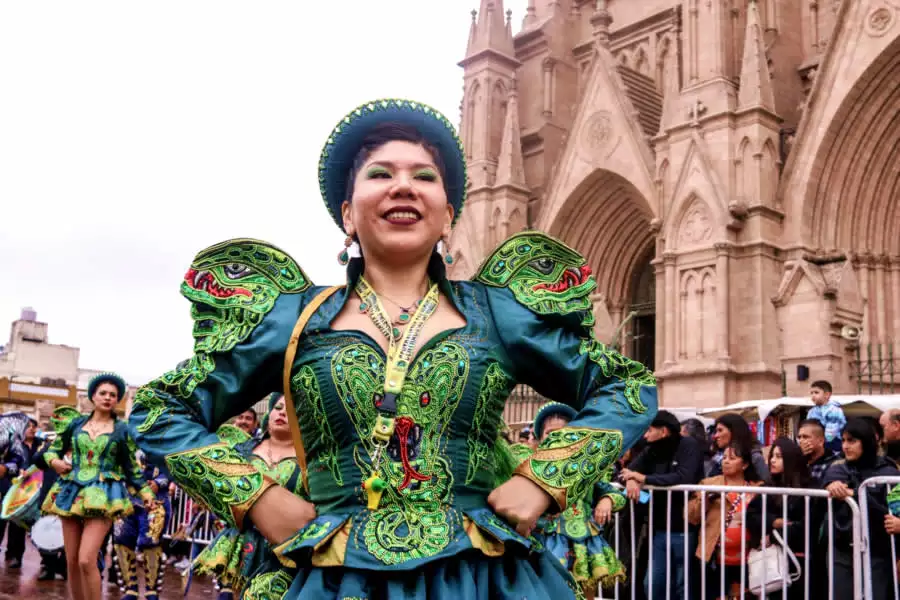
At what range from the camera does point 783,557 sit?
625 cm

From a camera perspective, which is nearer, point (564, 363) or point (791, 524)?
point (564, 363)

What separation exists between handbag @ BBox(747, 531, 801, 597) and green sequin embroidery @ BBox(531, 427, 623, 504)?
455cm

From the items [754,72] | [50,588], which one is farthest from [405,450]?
[754,72]

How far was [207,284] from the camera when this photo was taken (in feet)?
8.00

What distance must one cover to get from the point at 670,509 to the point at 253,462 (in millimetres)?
3849

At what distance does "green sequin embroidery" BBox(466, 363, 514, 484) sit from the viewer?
2338 millimetres

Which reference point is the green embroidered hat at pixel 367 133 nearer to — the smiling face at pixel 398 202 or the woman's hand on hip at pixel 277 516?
the smiling face at pixel 398 202

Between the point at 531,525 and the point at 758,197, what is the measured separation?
18471 millimetres

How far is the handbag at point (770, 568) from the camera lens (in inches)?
251

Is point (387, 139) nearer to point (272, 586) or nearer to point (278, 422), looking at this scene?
point (272, 586)

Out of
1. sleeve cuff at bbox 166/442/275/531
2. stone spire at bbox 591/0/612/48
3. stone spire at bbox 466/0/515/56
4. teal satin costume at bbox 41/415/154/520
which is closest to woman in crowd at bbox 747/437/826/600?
teal satin costume at bbox 41/415/154/520

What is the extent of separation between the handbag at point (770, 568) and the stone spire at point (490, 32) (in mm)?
21725

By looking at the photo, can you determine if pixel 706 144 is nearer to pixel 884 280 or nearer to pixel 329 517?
pixel 884 280

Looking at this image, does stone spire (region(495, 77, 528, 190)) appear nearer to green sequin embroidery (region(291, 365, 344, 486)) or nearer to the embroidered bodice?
the embroidered bodice
